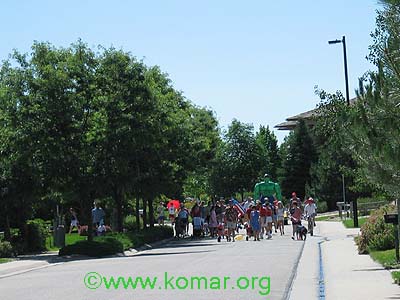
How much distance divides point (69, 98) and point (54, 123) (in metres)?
1.02

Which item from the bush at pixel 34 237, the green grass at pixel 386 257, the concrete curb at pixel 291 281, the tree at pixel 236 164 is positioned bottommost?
the concrete curb at pixel 291 281

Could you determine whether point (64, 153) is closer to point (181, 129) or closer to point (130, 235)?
point (130, 235)

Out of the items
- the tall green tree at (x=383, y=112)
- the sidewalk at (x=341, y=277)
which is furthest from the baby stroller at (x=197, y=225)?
the tall green tree at (x=383, y=112)

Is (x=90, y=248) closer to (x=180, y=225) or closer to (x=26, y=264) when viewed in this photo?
(x=26, y=264)

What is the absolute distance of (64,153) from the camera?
29.4 meters

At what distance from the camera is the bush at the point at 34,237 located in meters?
31.8

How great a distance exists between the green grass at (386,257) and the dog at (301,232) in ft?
31.0

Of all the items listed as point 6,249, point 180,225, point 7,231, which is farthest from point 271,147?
point 6,249

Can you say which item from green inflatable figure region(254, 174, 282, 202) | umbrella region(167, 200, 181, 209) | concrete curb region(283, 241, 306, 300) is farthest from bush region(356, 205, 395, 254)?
umbrella region(167, 200, 181, 209)

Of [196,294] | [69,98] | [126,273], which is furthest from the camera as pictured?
[69,98]

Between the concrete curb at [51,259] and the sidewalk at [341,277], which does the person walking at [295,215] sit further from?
the concrete curb at [51,259]

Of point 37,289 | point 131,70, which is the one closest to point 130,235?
point 131,70

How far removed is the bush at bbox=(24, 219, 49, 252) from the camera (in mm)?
31797

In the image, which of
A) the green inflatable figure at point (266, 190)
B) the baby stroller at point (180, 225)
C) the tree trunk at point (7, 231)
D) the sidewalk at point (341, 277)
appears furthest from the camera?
the baby stroller at point (180, 225)
